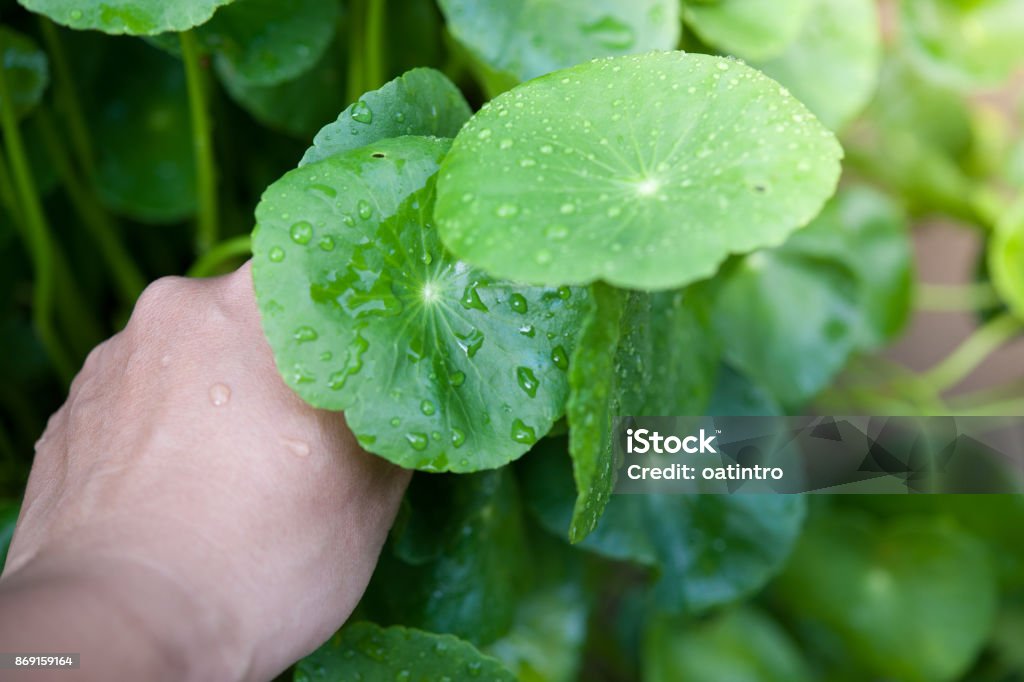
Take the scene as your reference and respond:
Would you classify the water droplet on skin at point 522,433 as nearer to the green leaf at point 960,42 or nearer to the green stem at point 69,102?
the green stem at point 69,102

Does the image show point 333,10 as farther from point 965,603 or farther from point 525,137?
point 965,603

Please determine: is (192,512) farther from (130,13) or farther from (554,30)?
(554,30)

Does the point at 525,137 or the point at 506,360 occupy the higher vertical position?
the point at 525,137

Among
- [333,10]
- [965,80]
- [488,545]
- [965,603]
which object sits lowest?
[965,603]

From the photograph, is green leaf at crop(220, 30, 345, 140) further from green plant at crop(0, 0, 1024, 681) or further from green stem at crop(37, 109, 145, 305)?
green stem at crop(37, 109, 145, 305)

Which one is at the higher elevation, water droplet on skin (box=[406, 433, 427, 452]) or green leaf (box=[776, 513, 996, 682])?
water droplet on skin (box=[406, 433, 427, 452])

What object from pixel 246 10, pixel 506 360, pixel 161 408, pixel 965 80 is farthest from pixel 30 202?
pixel 965 80

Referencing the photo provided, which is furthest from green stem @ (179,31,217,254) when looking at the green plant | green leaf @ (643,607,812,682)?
green leaf @ (643,607,812,682)
